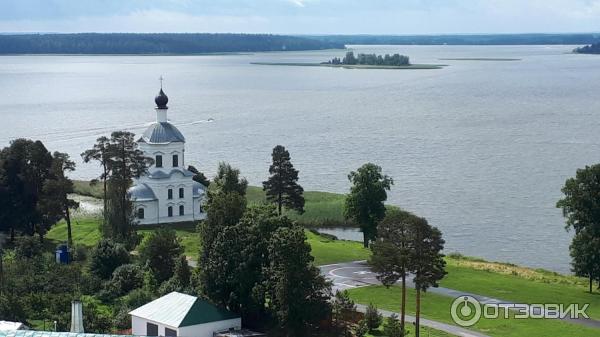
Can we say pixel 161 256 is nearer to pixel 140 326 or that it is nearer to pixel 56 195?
A: pixel 140 326

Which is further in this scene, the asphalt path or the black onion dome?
the black onion dome

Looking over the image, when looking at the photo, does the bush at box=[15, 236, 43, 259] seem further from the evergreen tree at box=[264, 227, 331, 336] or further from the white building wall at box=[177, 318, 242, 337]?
the evergreen tree at box=[264, 227, 331, 336]

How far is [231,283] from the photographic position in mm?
36812

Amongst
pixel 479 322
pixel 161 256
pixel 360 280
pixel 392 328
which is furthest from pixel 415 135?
pixel 392 328

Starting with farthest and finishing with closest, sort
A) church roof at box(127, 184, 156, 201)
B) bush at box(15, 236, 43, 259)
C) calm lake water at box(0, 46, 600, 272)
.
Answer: calm lake water at box(0, 46, 600, 272), church roof at box(127, 184, 156, 201), bush at box(15, 236, 43, 259)

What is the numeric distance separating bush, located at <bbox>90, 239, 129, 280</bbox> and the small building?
1055cm

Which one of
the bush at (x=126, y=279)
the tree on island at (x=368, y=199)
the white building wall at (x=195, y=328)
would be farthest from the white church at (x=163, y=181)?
the white building wall at (x=195, y=328)

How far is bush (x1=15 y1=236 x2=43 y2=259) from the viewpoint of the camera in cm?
5003

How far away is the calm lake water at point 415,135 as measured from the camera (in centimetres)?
6531

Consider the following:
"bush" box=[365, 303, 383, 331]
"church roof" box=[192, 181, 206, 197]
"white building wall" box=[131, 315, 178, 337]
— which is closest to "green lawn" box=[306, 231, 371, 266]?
"church roof" box=[192, 181, 206, 197]

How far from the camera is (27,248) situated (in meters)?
50.3

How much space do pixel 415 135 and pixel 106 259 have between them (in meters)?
67.5

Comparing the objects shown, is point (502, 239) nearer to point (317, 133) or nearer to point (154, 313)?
point (154, 313)

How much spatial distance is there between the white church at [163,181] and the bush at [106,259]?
47.0 feet
